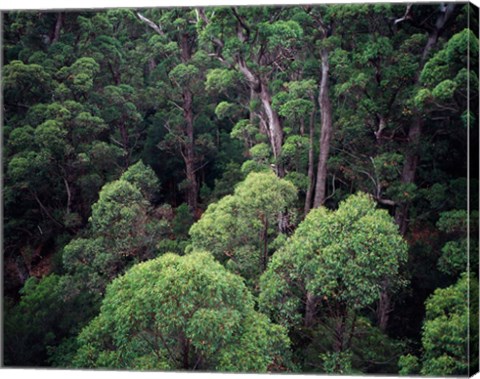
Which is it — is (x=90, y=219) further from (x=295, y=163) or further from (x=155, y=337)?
(x=295, y=163)

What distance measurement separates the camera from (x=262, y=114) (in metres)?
7.04

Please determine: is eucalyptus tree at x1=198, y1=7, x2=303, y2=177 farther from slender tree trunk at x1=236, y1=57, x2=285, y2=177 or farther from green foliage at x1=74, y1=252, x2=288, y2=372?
green foliage at x1=74, y1=252, x2=288, y2=372

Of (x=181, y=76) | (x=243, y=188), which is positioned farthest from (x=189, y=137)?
(x=243, y=188)

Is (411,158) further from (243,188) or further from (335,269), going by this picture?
(243,188)

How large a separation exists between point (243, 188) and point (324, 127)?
97 cm

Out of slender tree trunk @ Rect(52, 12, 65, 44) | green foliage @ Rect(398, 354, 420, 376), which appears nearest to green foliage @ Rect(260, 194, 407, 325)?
green foliage @ Rect(398, 354, 420, 376)

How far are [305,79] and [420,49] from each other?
112 cm

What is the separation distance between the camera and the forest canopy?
5887mm

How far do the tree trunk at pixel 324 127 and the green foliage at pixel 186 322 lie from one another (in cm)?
126

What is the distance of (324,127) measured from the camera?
6715 mm

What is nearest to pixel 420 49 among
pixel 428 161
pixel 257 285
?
pixel 428 161

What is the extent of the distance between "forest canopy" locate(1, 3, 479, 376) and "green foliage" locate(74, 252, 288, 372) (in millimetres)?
18

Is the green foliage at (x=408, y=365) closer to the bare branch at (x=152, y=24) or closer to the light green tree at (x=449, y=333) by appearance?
the light green tree at (x=449, y=333)

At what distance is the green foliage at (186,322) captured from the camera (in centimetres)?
584
